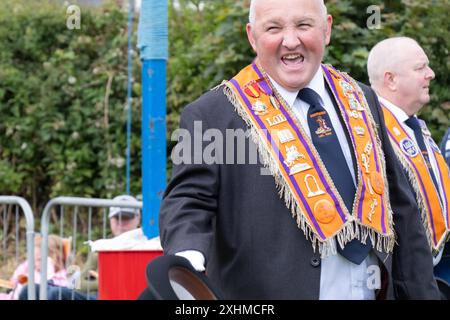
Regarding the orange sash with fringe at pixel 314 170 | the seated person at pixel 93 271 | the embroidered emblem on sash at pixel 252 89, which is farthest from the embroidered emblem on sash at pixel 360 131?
the seated person at pixel 93 271

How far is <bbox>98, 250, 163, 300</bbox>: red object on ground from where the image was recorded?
5457 millimetres

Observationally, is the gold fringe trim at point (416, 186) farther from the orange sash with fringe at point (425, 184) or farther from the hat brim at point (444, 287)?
the hat brim at point (444, 287)

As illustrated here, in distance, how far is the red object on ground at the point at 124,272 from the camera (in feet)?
17.9

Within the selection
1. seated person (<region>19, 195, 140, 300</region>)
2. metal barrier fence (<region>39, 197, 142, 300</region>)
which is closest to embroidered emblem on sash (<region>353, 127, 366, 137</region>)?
metal barrier fence (<region>39, 197, 142, 300</region>)

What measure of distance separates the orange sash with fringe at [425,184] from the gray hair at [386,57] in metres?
0.31

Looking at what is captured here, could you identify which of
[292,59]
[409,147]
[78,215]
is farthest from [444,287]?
[78,215]

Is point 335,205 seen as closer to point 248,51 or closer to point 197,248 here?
point 197,248

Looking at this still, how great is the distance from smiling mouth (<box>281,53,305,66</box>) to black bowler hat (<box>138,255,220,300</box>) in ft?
2.79

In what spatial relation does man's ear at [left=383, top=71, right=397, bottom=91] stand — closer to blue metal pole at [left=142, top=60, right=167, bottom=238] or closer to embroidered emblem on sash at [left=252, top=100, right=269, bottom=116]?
blue metal pole at [left=142, top=60, right=167, bottom=238]

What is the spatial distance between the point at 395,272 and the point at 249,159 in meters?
0.65

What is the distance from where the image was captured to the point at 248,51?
7629 millimetres

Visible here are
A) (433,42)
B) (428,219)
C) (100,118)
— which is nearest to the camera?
(428,219)

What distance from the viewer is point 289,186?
3.47 meters
